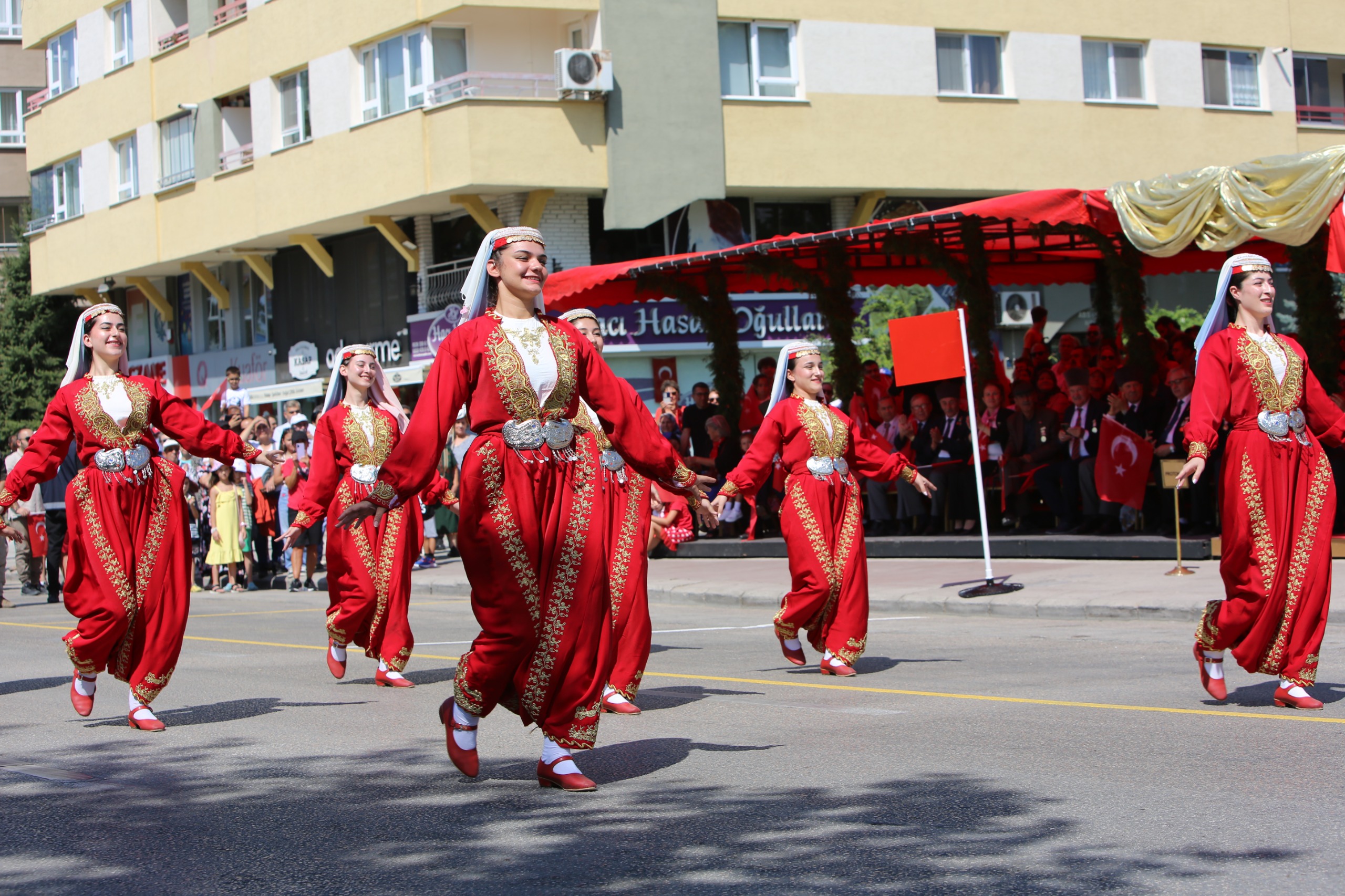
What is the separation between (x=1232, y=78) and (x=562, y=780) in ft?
109

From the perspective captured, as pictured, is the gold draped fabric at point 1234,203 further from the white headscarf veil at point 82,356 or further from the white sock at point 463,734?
the white sock at point 463,734

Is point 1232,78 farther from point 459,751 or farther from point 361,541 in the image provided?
point 459,751

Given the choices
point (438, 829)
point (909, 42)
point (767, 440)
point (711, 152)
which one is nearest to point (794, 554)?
point (767, 440)

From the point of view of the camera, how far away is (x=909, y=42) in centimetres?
3272

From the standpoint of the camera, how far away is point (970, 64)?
33.3 m

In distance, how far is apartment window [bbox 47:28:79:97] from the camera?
41594 mm

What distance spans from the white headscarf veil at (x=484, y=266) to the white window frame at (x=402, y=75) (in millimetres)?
24788

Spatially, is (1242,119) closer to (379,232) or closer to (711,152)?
(711,152)

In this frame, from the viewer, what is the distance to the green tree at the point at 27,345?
45.6 m

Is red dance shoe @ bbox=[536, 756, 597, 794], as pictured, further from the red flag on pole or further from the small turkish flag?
the small turkish flag

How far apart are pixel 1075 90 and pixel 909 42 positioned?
3.84 meters

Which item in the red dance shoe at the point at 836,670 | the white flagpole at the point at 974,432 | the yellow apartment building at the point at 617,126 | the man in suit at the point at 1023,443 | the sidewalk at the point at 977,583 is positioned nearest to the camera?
the red dance shoe at the point at 836,670

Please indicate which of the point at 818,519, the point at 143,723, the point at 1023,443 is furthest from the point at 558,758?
the point at 1023,443

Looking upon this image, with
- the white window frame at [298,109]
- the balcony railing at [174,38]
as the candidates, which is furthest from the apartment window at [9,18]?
the white window frame at [298,109]
